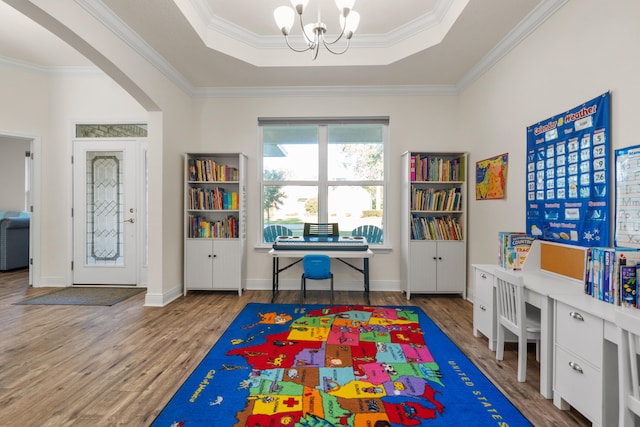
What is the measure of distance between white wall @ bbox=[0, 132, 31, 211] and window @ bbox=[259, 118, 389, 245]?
19.6 feet

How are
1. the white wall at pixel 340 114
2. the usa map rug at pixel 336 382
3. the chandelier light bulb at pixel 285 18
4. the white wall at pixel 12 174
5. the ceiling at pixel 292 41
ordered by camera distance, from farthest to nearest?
1. the white wall at pixel 12 174
2. the white wall at pixel 340 114
3. the ceiling at pixel 292 41
4. the chandelier light bulb at pixel 285 18
5. the usa map rug at pixel 336 382

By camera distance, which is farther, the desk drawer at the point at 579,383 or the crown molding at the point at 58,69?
the crown molding at the point at 58,69

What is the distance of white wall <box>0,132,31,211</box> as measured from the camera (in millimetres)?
6676

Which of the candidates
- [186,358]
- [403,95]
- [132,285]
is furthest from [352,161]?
[132,285]

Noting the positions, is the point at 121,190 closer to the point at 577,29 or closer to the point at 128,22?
the point at 128,22

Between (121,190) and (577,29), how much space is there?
560 centimetres

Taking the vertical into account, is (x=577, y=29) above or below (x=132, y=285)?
above

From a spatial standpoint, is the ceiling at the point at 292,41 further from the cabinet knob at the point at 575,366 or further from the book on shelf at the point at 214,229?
the cabinet knob at the point at 575,366

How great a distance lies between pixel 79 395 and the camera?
6.62 feet

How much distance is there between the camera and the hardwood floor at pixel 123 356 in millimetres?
1867

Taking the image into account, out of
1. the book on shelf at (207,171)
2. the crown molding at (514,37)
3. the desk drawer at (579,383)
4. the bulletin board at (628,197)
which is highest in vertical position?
the crown molding at (514,37)

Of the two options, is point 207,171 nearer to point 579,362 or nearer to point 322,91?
point 322,91

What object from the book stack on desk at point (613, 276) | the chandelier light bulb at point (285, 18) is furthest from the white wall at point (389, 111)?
the chandelier light bulb at point (285, 18)

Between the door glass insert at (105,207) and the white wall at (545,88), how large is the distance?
199 inches
